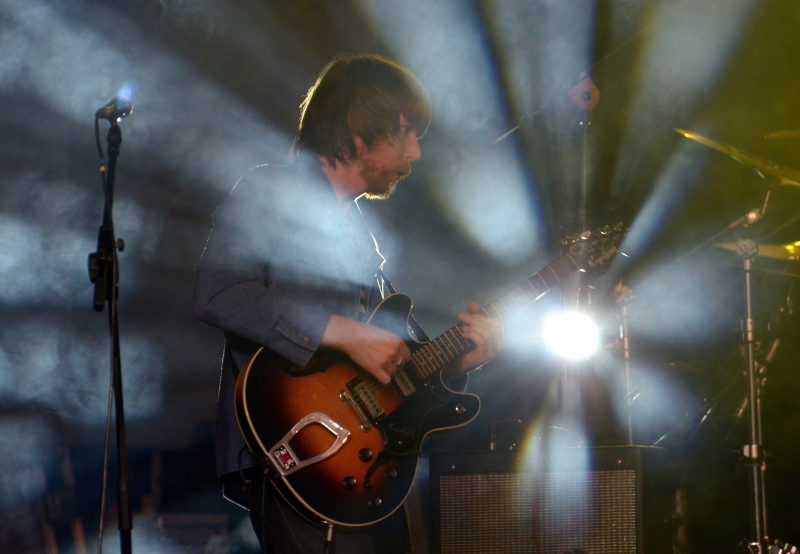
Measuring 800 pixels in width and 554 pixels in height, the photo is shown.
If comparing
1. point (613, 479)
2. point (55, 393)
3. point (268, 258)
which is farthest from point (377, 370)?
point (55, 393)

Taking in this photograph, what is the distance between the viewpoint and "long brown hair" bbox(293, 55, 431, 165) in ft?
7.11

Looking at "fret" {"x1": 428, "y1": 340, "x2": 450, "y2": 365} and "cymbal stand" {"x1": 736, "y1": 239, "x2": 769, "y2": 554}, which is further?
"cymbal stand" {"x1": 736, "y1": 239, "x2": 769, "y2": 554}

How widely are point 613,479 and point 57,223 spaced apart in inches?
82.8

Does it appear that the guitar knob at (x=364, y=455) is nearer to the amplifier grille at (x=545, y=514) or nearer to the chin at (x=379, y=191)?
the amplifier grille at (x=545, y=514)

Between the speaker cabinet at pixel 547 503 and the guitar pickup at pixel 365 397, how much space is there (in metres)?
0.40

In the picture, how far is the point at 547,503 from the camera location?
6.97 feet

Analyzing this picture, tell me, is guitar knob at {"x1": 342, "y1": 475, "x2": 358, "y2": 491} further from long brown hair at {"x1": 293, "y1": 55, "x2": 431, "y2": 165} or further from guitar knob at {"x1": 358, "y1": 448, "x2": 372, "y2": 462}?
long brown hair at {"x1": 293, "y1": 55, "x2": 431, "y2": 165}

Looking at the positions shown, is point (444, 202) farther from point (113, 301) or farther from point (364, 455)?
point (113, 301)

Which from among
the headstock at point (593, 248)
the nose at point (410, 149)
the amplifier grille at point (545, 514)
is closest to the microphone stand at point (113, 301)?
the nose at point (410, 149)

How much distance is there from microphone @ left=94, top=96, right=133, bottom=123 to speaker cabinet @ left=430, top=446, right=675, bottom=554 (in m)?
1.34

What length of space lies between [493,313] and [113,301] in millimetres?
1157

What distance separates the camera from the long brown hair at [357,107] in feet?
7.11

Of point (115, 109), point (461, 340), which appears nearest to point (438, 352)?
point (461, 340)

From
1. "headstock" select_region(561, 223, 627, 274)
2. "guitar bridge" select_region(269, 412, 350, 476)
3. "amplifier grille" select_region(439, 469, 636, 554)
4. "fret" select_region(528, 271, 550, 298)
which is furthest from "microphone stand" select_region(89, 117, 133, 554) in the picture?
"headstock" select_region(561, 223, 627, 274)
